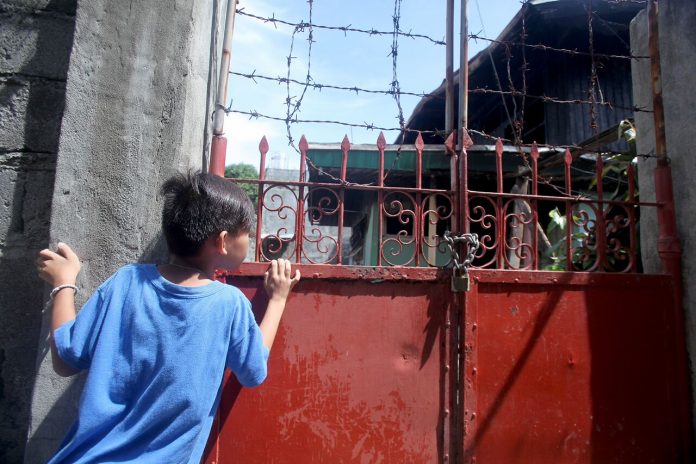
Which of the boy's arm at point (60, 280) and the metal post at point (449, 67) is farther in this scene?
the metal post at point (449, 67)

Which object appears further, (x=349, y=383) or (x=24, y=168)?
(x=349, y=383)

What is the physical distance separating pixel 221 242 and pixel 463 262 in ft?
4.24

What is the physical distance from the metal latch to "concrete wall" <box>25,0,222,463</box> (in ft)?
4.17

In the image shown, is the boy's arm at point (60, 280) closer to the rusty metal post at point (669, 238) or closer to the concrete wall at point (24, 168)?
the concrete wall at point (24, 168)

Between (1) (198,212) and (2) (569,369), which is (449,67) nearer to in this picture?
(2) (569,369)

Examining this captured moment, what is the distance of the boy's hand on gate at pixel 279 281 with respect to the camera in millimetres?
1855

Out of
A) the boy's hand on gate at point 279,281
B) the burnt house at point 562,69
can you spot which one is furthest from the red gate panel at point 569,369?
the burnt house at point 562,69

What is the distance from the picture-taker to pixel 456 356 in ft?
7.66

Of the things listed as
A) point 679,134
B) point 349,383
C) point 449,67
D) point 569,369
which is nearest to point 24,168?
point 349,383

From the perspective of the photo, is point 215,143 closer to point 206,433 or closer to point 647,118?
point 206,433

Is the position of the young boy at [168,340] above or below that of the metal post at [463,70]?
below

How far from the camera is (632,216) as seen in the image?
8.50ft

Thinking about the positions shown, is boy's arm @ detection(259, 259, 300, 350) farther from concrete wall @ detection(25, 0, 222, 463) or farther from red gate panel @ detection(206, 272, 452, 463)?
concrete wall @ detection(25, 0, 222, 463)

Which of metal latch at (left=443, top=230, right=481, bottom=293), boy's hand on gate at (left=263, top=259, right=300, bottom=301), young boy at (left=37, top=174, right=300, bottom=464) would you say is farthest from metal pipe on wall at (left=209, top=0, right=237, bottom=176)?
metal latch at (left=443, top=230, right=481, bottom=293)
